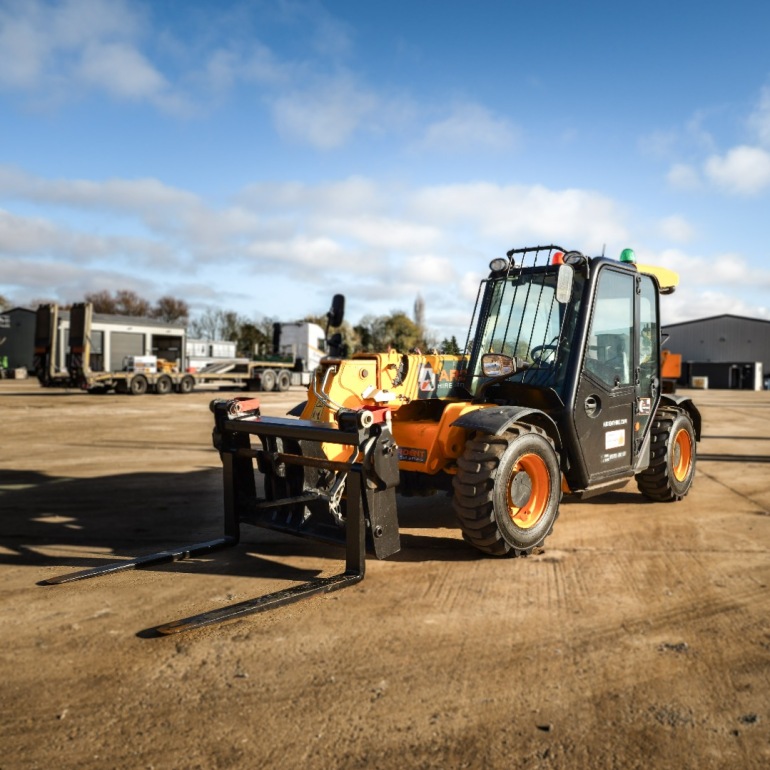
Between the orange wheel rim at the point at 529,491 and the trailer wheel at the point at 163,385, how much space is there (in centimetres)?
2461

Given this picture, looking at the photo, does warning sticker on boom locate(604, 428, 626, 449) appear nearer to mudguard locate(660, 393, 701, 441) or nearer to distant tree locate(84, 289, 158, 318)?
mudguard locate(660, 393, 701, 441)

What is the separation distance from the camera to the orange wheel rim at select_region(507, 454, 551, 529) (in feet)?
17.0

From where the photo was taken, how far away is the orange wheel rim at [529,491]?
518cm

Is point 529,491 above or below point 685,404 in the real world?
below

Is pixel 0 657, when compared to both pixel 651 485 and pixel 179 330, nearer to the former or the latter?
pixel 651 485

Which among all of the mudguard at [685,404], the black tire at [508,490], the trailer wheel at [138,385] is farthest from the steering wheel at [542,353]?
the trailer wheel at [138,385]

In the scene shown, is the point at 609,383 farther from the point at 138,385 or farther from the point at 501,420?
the point at 138,385

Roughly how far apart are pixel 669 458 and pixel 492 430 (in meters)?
2.99

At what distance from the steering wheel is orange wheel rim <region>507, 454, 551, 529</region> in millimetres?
955

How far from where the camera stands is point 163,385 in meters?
28.0

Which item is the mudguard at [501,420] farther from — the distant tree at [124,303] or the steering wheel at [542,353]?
the distant tree at [124,303]

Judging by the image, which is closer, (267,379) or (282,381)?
(267,379)

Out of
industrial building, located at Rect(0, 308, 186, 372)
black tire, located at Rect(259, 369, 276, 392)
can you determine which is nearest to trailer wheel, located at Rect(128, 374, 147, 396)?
industrial building, located at Rect(0, 308, 186, 372)

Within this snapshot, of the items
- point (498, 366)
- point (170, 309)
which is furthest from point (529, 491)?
point (170, 309)
